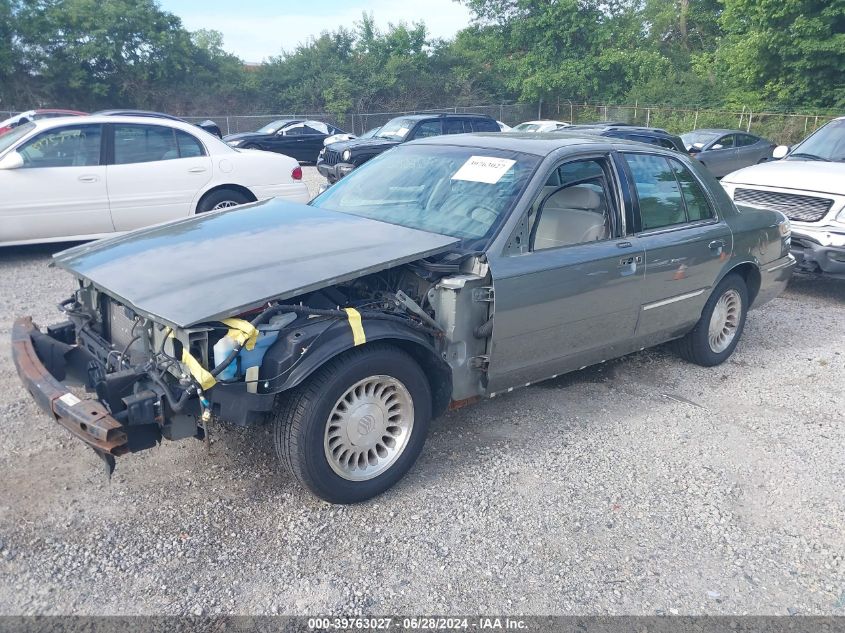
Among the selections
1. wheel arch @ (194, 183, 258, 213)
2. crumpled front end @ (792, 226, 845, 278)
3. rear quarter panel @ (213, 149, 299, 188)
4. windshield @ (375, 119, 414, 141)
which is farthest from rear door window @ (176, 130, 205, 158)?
windshield @ (375, 119, 414, 141)

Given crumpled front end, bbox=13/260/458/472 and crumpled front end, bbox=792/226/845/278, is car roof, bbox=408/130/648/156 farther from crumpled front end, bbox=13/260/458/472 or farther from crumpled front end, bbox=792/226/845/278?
crumpled front end, bbox=792/226/845/278

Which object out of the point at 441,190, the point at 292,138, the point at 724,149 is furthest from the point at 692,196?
the point at 292,138

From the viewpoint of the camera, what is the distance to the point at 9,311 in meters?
5.97

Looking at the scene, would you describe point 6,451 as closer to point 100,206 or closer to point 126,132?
point 100,206

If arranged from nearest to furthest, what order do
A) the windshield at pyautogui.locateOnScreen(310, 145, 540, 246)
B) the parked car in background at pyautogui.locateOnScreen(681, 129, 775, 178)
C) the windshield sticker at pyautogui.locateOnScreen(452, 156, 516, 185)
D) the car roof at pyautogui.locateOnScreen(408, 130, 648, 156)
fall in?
the windshield at pyautogui.locateOnScreen(310, 145, 540, 246), the windshield sticker at pyautogui.locateOnScreen(452, 156, 516, 185), the car roof at pyautogui.locateOnScreen(408, 130, 648, 156), the parked car in background at pyautogui.locateOnScreen(681, 129, 775, 178)

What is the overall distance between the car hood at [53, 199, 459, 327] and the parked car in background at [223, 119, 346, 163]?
53.9ft

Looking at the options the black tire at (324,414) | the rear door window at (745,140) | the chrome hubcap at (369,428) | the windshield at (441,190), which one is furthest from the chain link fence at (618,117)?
the black tire at (324,414)

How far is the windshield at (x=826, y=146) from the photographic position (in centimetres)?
832

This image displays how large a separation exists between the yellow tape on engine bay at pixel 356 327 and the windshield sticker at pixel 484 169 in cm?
135

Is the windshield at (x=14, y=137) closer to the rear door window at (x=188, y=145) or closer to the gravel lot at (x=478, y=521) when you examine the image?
the rear door window at (x=188, y=145)

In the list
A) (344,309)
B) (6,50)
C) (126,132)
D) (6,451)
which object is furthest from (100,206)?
(6,50)

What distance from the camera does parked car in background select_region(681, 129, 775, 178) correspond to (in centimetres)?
1598

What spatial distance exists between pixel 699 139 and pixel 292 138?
36.6 feet

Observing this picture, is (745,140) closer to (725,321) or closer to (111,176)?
(725,321)
